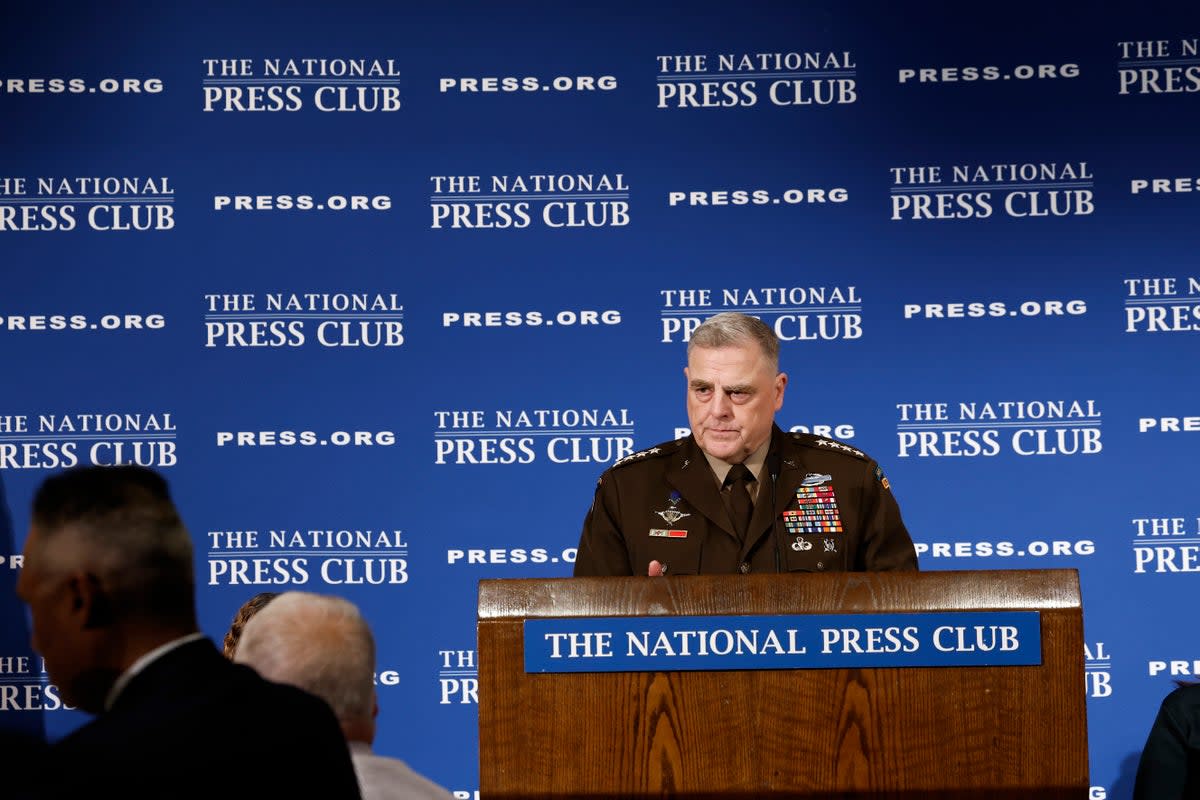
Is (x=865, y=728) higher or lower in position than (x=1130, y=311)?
lower

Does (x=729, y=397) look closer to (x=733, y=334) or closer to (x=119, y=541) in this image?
(x=733, y=334)

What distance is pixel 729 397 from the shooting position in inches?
114

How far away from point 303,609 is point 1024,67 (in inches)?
119

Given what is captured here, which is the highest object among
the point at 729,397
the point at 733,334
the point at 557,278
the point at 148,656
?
the point at 557,278

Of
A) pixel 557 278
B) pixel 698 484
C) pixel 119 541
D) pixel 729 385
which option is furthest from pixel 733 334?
pixel 119 541

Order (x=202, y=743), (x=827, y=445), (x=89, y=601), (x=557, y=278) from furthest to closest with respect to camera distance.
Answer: (x=557, y=278) < (x=827, y=445) < (x=89, y=601) < (x=202, y=743)

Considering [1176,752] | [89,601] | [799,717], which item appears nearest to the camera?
[89,601]

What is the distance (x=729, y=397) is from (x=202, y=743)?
5.74 feet

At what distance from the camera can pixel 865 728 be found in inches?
70.9

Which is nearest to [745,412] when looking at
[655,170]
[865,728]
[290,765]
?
[865,728]

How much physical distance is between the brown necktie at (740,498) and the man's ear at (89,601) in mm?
1616

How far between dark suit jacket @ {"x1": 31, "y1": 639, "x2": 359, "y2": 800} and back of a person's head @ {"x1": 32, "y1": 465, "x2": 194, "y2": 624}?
0.07 metres

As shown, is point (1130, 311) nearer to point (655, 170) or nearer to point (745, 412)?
point (655, 170)

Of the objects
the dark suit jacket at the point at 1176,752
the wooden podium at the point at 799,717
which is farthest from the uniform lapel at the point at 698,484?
the dark suit jacket at the point at 1176,752
